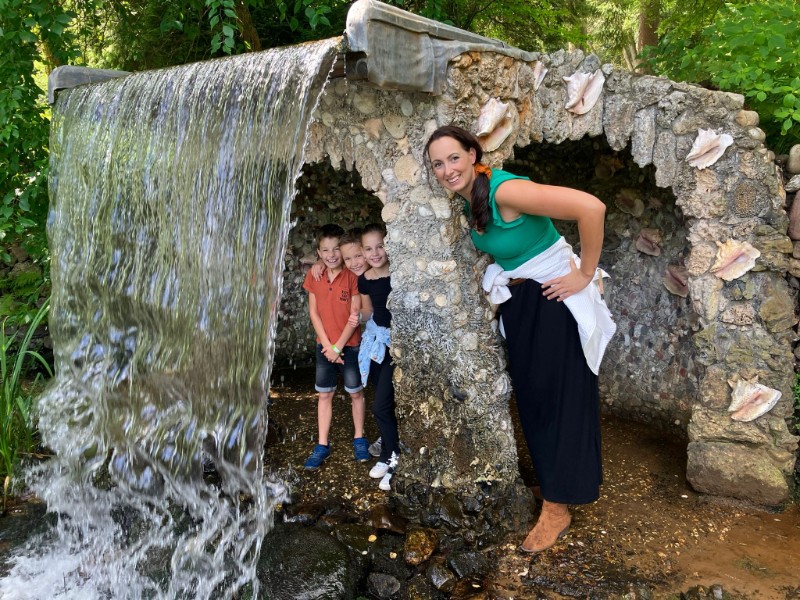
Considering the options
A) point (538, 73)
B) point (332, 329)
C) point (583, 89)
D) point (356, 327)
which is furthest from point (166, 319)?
point (583, 89)

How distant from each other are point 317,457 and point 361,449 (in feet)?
0.88

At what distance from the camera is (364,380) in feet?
11.7

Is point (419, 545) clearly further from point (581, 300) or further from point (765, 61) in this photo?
point (765, 61)

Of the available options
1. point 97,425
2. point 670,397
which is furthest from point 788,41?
point 97,425

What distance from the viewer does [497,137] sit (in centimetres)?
285

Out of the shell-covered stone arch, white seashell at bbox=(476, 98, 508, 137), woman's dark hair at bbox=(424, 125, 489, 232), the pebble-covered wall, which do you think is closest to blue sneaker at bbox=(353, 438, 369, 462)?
the pebble-covered wall

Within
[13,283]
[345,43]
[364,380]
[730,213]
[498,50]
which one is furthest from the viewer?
[13,283]

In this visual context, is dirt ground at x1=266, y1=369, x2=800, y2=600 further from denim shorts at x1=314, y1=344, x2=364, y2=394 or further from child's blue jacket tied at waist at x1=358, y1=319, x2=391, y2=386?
child's blue jacket tied at waist at x1=358, y1=319, x2=391, y2=386

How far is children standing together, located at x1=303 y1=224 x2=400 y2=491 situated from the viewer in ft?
11.2

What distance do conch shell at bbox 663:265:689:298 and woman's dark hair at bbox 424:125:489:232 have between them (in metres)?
1.88

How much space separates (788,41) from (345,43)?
2.35 metres

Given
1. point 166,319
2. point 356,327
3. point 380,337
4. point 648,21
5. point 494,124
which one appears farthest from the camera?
point 648,21

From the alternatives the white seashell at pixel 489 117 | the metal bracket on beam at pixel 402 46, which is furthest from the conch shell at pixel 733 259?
the metal bracket on beam at pixel 402 46

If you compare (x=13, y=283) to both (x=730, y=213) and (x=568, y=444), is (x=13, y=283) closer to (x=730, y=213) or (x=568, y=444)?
(x=568, y=444)
